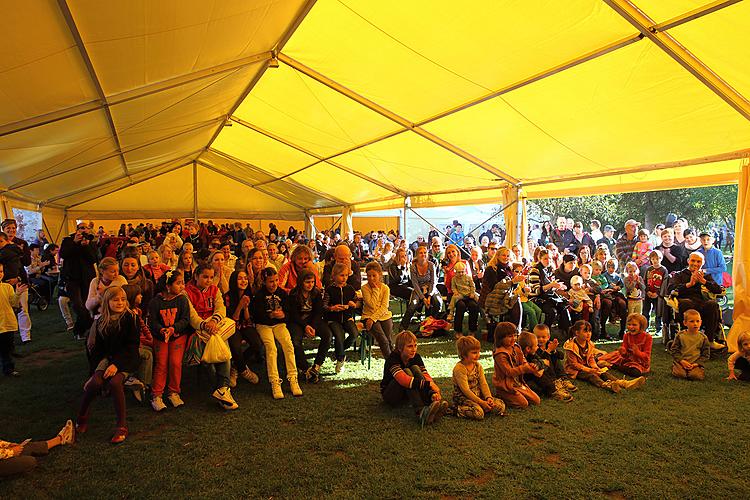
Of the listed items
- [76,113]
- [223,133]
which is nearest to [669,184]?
[76,113]

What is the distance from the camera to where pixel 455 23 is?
15.2ft

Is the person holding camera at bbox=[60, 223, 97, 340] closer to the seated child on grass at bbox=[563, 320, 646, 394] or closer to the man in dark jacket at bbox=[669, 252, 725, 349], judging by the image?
the seated child on grass at bbox=[563, 320, 646, 394]

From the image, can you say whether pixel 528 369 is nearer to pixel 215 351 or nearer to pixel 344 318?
pixel 344 318

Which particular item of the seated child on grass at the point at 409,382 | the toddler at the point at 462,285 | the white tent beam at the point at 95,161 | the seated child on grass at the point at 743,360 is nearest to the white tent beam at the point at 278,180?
the white tent beam at the point at 95,161

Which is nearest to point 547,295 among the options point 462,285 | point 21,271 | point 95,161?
point 462,285

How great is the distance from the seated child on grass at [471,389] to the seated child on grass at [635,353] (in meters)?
1.80

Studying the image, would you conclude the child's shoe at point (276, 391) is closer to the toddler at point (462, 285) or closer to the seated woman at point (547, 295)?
the toddler at point (462, 285)

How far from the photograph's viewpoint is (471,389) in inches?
152

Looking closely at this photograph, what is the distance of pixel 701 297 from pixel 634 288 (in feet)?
3.44

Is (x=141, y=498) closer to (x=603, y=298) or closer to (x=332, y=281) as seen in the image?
(x=332, y=281)

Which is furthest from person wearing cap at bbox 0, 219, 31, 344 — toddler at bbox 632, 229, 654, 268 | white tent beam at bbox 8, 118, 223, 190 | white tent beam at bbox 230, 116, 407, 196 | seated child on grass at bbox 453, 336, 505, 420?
toddler at bbox 632, 229, 654, 268

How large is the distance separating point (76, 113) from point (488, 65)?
14.6 ft

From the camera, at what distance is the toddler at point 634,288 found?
22.5 ft

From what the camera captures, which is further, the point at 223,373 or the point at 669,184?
the point at 669,184
